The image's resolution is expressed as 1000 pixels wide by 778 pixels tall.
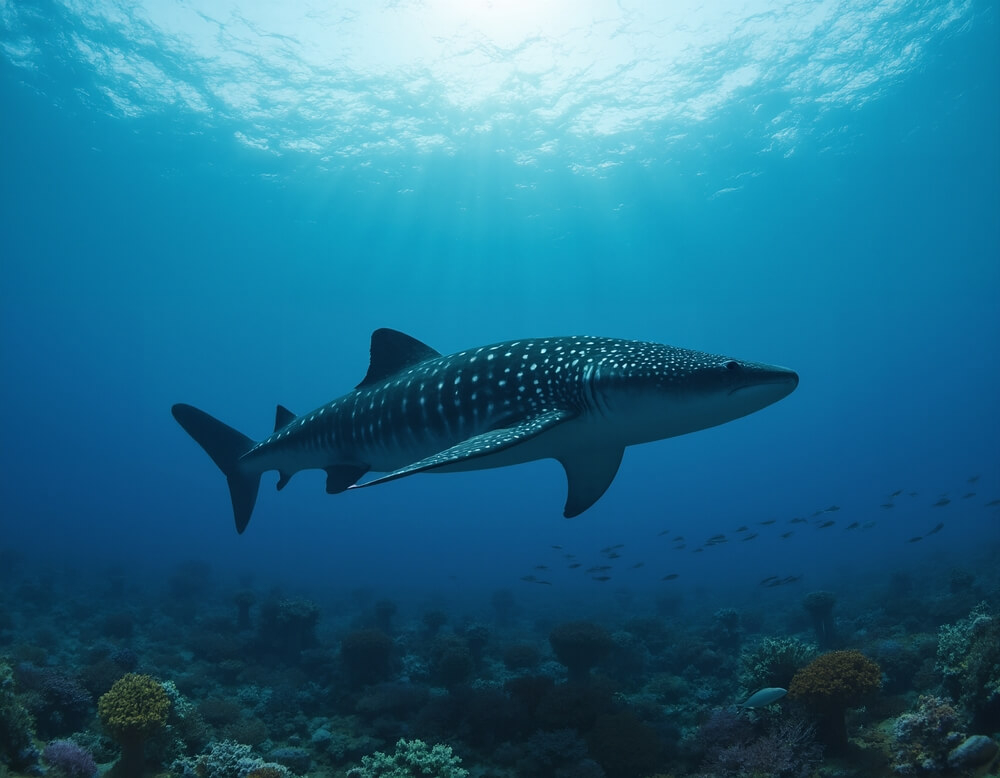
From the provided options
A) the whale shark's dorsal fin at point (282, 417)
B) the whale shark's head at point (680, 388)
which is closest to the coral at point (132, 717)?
the whale shark's dorsal fin at point (282, 417)

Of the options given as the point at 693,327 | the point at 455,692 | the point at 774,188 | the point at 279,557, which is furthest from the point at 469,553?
the point at 455,692

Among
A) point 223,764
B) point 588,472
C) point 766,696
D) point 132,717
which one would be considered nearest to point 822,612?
point 766,696

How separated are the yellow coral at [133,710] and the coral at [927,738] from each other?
28.8 feet

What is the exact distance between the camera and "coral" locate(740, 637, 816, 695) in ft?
27.1

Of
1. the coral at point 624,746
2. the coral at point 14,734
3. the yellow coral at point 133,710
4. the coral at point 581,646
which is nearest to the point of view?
the coral at point 14,734

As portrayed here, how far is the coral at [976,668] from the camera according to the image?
5.79 m

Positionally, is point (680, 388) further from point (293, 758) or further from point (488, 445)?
point (293, 758)

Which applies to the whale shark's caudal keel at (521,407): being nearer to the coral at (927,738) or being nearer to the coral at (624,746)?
the coral at (624,746)

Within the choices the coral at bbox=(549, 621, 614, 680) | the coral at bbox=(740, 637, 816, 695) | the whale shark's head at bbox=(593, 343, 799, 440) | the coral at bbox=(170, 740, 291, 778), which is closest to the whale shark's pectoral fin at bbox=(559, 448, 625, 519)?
the whale shark's head at bbox=(593, 343, 799, 440)

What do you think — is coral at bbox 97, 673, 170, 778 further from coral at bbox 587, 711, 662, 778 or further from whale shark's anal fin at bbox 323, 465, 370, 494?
coral at bbox 587, 711, 662, 778

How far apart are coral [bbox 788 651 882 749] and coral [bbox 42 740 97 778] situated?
877cm

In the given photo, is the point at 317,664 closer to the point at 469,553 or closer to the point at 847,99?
the point at 847,99

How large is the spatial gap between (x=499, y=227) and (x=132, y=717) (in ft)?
201

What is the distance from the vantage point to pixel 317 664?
14.1 meters
